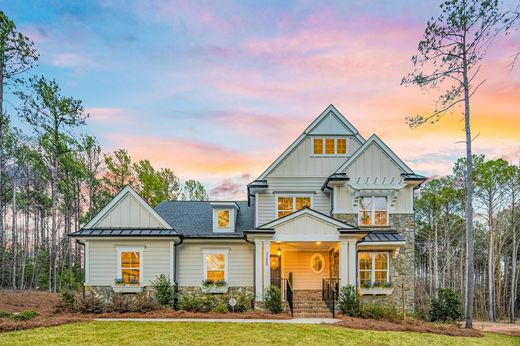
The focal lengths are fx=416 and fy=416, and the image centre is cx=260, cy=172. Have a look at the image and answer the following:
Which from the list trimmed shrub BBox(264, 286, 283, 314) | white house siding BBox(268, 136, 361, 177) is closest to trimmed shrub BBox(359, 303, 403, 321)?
trimmed shrub BBox(264, 286, 283, 314)

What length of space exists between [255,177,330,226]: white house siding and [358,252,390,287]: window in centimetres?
275

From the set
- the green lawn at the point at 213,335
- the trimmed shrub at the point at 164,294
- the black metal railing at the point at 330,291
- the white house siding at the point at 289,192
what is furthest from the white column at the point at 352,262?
the trimmed shrub at the point at 164,294

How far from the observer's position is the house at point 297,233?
17328mm

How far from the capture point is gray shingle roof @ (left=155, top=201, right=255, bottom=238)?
19.3 m

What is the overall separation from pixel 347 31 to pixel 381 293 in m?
11.5

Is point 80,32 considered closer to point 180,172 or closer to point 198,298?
point 198,298

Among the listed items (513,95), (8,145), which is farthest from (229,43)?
(8,145)

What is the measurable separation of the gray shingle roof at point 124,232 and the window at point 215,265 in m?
2.03

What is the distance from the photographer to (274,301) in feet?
52.1

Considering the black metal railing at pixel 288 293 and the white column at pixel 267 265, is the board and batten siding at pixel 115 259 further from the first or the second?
the black metal railing at pixel 288 293

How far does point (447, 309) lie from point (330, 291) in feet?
16.4

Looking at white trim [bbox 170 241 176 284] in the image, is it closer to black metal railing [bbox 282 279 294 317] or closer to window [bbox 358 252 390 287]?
black metal railing [bbox 282 279 294 317]

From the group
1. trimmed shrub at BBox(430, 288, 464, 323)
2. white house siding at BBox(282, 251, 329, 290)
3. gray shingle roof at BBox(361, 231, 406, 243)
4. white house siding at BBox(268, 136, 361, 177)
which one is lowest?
trimmed shrub at BBox(430, 288, 464, 323)

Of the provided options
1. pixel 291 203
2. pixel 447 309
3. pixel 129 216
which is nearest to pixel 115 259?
pixel 129 216
